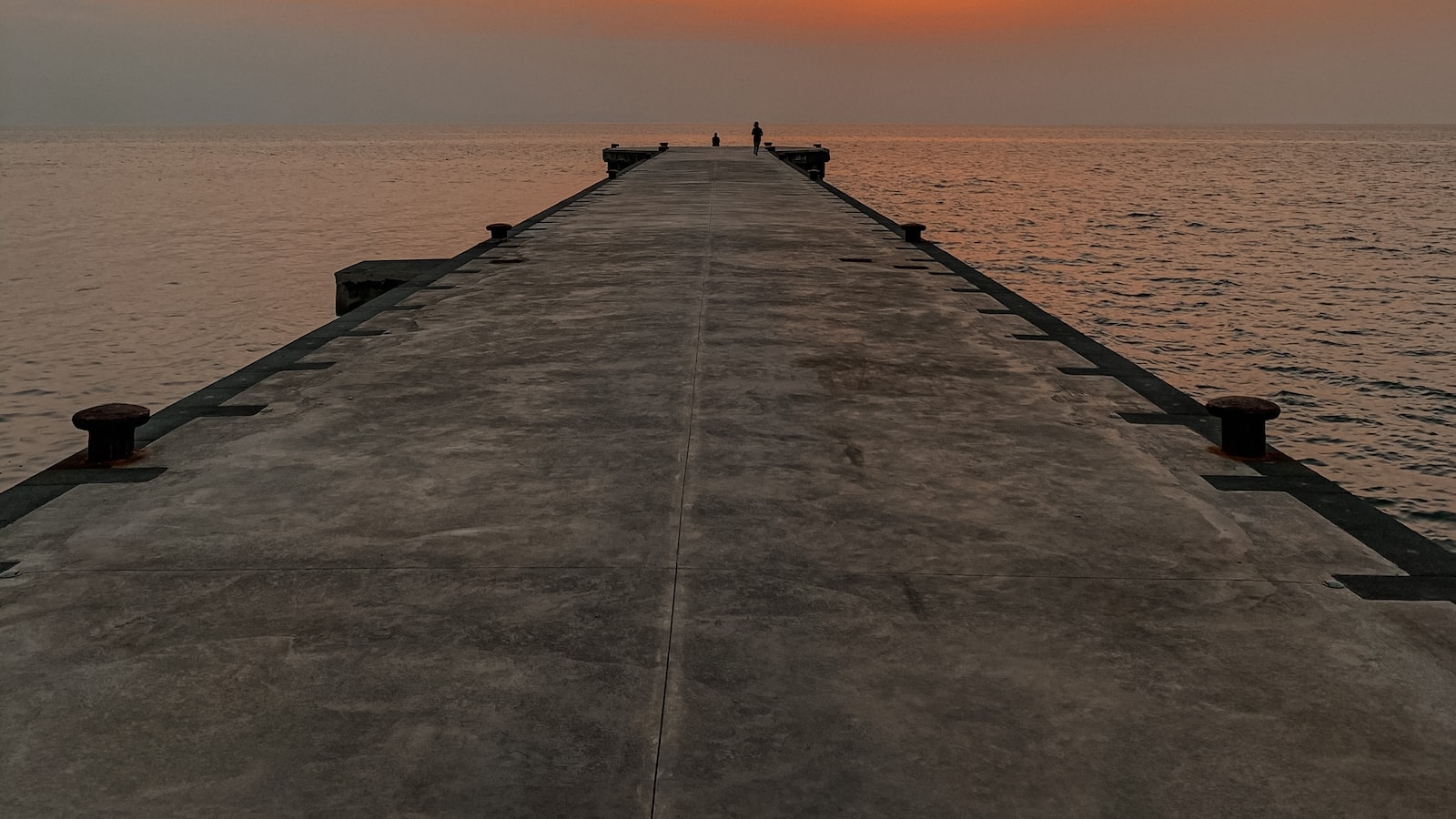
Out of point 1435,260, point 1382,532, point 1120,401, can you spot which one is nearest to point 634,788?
point 1382,532

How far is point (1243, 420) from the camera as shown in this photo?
646 centimetres

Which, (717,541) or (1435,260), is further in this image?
(1435,260)

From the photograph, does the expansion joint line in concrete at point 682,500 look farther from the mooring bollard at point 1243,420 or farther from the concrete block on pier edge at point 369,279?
the concrete block on pier edge at point 369,279

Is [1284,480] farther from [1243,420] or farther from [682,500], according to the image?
[682,500]

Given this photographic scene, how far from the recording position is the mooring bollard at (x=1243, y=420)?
6348 mm

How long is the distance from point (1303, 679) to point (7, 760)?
13.9 feet

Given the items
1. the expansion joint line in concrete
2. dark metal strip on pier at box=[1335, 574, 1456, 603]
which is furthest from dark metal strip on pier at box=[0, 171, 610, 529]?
dark metal strip on pier at box=[1335, 574, 1456, 603]

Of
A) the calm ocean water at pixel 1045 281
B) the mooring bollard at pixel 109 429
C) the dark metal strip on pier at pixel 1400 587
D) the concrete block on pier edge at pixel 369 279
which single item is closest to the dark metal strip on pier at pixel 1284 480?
the dark metal strip on pier at pixel 1400 587

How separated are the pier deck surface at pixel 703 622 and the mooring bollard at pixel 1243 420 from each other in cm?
17

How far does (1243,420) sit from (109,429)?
21.7 ft

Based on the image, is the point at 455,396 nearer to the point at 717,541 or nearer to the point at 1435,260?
the point at 717,541

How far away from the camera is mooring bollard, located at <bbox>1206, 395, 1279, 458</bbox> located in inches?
250

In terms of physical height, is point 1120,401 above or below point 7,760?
above

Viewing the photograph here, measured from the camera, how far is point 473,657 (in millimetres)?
4004
